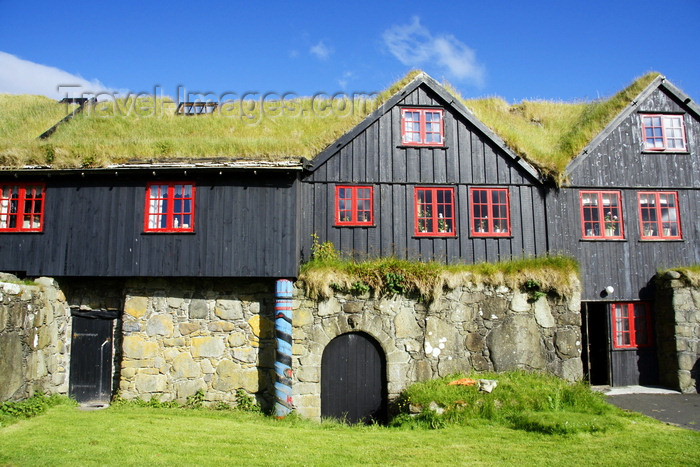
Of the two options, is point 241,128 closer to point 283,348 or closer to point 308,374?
point 283,348

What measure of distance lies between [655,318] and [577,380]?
408 cm

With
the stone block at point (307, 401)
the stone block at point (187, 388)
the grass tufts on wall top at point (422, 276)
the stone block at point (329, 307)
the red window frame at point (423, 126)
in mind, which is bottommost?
the stone block at point (307, 401)

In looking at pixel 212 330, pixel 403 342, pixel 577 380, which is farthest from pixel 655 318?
pixel 212 330

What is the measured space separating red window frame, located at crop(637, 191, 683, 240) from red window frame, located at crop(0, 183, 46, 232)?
17.0 m

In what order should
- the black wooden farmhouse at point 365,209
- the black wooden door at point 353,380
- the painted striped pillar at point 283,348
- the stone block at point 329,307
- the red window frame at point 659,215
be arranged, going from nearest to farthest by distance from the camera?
the painted striped pillar at point 283,348 → the black wooden door at point 353,380 → the stone block at point 329,307 → the black wooden farmhouse at point 365,209 → the red window frame at point 659,215

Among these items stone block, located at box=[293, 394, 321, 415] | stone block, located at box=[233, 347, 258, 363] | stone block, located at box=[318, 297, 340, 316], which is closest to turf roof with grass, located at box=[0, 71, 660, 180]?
stone block, located at box=[318, 297, 340, 316]

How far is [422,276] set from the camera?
13211mm

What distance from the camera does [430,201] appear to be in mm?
14844

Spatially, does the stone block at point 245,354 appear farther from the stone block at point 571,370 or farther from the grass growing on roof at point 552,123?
the grass growing on roof at point 552,123

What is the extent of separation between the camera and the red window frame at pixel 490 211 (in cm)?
1484

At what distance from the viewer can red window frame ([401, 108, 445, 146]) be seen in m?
15.1

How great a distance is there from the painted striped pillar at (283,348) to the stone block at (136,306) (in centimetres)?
351

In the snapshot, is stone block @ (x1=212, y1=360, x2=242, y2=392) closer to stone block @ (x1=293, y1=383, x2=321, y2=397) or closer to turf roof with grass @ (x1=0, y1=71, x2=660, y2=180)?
stone block @ (x1=293, y1=383, x2=321, y2=397)

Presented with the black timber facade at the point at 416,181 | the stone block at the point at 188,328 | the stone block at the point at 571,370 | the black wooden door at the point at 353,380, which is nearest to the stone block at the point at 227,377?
the stone block at the point at 188,328
